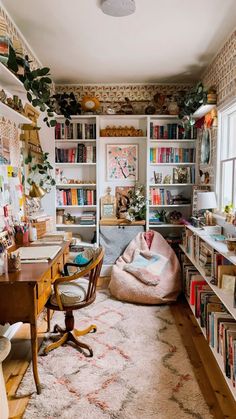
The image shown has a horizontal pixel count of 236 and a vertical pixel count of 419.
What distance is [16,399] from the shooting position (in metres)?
1.99

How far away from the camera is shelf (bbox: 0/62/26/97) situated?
2079 mm

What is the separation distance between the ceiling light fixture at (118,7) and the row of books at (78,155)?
198 centimetres

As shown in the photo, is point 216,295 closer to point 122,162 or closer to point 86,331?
point 86,331

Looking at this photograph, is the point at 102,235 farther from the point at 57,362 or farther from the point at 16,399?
the point at 16,399

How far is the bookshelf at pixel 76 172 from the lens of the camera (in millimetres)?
4289

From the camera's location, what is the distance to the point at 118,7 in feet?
7.83

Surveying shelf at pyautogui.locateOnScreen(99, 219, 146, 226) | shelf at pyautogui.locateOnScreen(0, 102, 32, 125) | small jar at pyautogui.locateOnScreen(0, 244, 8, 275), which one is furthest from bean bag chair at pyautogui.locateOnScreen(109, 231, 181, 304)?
shelf at pyautogui.locateOnScreen(0, 102, 32, 125)

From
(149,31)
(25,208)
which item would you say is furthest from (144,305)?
(149,31)

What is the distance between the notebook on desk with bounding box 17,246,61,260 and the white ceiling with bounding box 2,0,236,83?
1.91m

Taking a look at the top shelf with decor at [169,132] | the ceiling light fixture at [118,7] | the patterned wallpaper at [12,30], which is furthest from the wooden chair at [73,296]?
the top shelf with decor at [169,132]

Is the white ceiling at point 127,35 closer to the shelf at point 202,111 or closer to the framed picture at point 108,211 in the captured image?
the shelf at point 202,111

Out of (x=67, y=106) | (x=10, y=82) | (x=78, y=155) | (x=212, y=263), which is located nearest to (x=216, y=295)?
(x=212, y=263)

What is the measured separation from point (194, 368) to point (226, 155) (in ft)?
6.76

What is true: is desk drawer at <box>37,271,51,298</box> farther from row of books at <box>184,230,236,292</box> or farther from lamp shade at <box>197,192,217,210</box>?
lamp shade at <box>197,192,217,210</box>
